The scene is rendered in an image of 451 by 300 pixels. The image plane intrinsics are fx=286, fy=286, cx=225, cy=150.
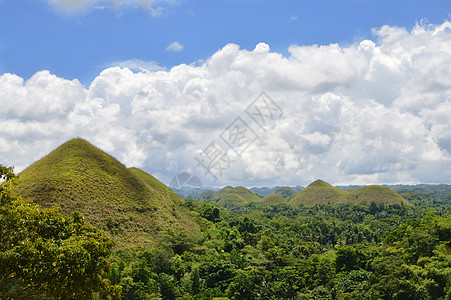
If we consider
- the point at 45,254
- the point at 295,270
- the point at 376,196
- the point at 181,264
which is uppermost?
the point at 45,254

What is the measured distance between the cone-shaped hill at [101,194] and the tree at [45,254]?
32.7 m

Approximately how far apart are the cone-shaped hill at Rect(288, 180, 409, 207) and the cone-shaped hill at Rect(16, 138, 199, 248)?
126 metres

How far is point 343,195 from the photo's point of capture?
171625 millimetres

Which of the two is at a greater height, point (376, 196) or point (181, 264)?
point (181, 264)

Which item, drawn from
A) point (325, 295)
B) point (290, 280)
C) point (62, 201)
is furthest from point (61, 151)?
point (325, 295)

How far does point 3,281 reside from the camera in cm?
920

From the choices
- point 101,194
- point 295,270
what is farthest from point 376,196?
point 101,194

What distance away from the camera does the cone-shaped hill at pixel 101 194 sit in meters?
43.3

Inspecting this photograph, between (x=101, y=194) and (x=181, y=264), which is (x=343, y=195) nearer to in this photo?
(x=101, y=194)

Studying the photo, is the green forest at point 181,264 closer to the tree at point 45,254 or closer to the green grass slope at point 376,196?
the tree at point 45,254

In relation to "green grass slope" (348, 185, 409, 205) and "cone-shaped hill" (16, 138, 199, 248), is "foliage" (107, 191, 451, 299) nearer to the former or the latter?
"cone-shaped hill" (16, 138, 199, 248)

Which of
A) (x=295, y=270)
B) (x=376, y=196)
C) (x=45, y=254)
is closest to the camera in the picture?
(x=45, y=254)

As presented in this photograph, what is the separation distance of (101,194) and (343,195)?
155 meters

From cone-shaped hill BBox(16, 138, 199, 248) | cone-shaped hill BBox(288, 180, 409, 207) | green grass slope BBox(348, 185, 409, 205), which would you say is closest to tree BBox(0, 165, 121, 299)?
cone-shaped hill BBox(16, 138, 199, 248)
